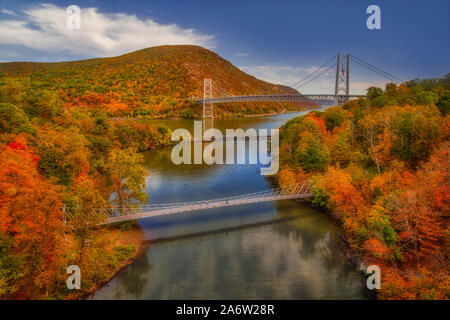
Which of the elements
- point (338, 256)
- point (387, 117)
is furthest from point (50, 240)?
point (387, 117)

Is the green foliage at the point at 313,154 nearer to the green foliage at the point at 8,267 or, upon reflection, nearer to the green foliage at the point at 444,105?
the green foliage at the point at 444,105

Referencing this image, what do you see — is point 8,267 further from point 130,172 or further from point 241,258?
point 241,258

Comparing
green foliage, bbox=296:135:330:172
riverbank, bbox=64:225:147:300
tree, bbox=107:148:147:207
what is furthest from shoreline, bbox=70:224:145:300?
green foliage, bbox=296:135:330:172

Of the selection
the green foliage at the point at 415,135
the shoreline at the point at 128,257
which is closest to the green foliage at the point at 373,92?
the green foliage at the point at 415,135

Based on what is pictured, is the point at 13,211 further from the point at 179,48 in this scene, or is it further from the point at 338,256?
the point at 179,48

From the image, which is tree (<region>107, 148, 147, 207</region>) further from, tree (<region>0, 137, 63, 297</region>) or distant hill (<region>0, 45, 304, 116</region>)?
Result: distant hill (<region>0, 45, 304, 116</region>)

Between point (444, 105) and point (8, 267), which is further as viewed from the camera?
point (444, 105)

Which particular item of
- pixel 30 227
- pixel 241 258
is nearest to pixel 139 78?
pixel 241 258
